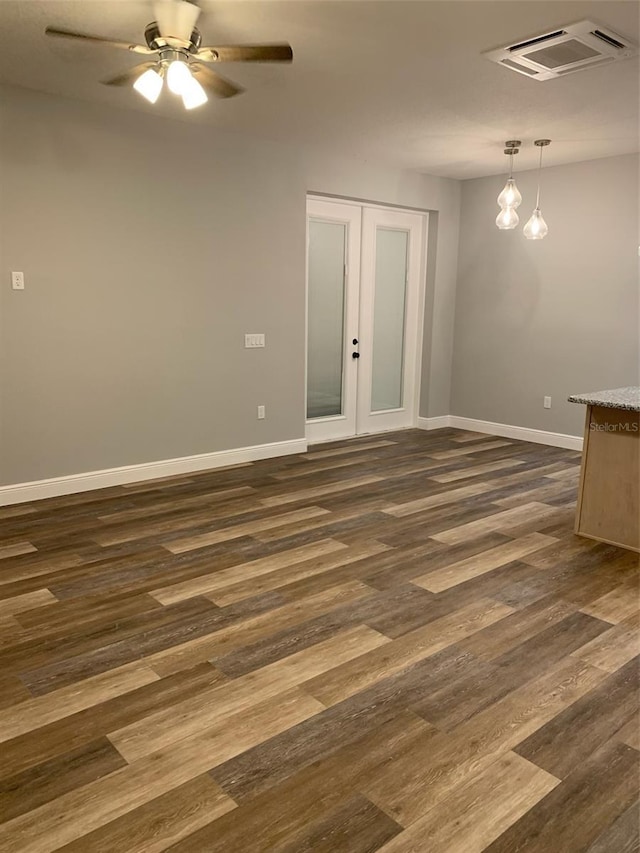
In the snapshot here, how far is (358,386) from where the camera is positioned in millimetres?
6508

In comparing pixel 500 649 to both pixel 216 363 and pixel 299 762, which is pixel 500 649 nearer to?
pixel 299 762

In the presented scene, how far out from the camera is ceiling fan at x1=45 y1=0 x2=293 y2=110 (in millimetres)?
2678

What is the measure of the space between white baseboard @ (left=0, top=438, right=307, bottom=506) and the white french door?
27.4 inches

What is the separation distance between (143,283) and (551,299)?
12.5ft

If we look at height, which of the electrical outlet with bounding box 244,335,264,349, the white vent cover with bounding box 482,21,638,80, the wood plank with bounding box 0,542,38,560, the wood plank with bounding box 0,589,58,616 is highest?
the white vent cover with bounding box 482,21,638,80

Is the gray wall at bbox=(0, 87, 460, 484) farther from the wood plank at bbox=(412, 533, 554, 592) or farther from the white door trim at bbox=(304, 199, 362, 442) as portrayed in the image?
→ the wood plank at bbox=(412, 533, 554, 592)

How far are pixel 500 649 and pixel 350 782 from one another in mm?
977

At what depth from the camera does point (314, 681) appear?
2.35m

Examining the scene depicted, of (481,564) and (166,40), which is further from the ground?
(166,40)

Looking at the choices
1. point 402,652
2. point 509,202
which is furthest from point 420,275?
point 402,652

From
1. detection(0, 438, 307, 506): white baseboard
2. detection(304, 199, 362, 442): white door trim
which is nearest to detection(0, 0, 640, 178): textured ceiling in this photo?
detection(304, 199, 362, 442): white door trim

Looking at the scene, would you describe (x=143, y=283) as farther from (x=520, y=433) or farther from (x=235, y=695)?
(x=520, y=433)

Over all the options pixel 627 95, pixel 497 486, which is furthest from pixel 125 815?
pixel 627 95

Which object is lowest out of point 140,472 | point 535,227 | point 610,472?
point 140,472
